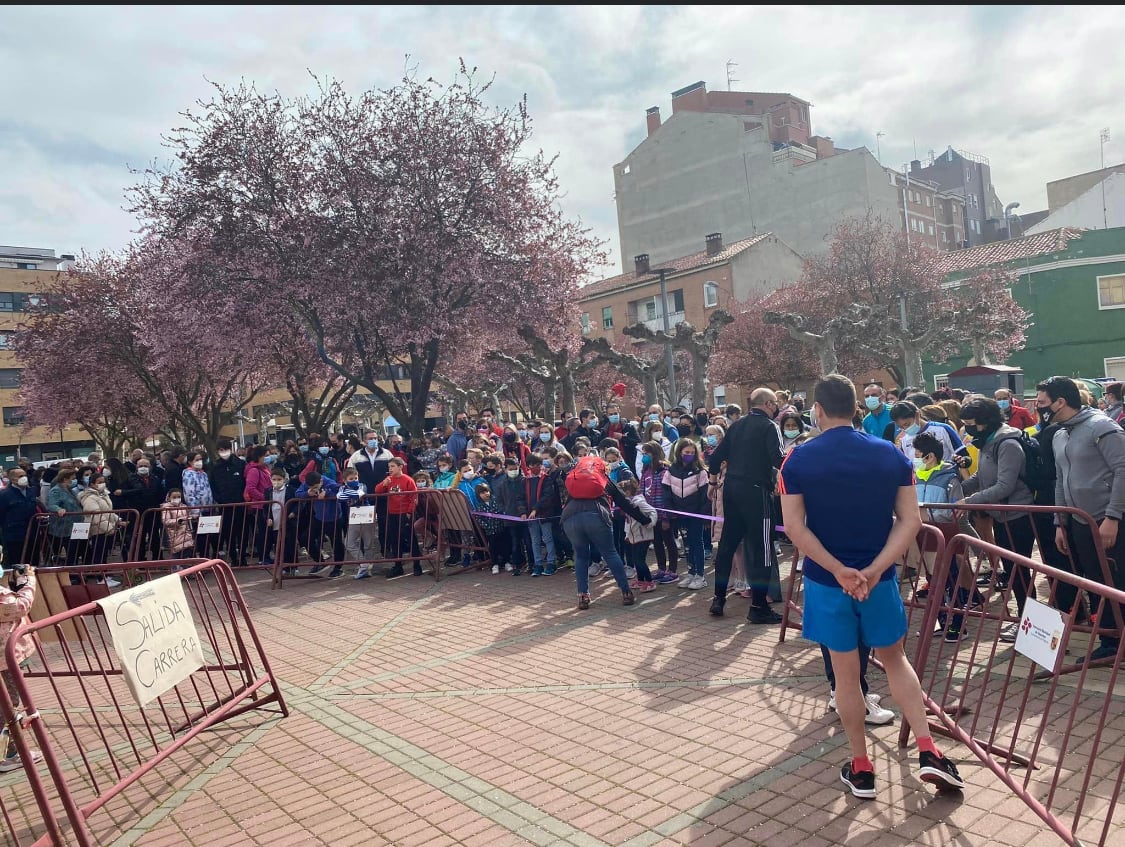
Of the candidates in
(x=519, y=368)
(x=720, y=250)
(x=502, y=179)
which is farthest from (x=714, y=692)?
(x=720, y=250)

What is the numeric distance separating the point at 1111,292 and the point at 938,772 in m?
39.8

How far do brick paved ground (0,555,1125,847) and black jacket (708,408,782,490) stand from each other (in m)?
1.36

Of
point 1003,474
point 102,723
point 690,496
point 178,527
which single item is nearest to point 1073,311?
point 690,496

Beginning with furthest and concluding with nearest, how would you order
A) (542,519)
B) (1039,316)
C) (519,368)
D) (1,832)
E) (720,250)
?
(720,250), (1039,316), (519,368), (542,519), (1,832)

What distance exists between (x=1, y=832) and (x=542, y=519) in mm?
6644

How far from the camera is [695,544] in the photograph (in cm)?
892

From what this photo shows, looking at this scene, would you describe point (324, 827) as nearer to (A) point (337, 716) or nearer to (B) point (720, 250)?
(A) point (337, 716)

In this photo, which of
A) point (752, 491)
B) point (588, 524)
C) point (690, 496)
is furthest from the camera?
point (690, 496)

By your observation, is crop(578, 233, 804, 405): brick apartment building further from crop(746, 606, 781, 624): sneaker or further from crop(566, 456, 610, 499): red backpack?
crop(746, 606, 781, 624): sneaker

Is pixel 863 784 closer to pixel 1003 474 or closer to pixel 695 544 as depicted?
pixel 1003 474

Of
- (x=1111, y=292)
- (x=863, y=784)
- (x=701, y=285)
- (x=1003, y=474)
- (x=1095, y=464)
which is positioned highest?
(x=701, y=285)

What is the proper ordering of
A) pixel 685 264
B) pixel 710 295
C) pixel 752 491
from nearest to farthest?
1. pixel 752 491
2. pixel 710 295
3. pixel 685 264

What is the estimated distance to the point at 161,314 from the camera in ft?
59.4

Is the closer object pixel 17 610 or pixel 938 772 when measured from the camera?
pixel 938 772
